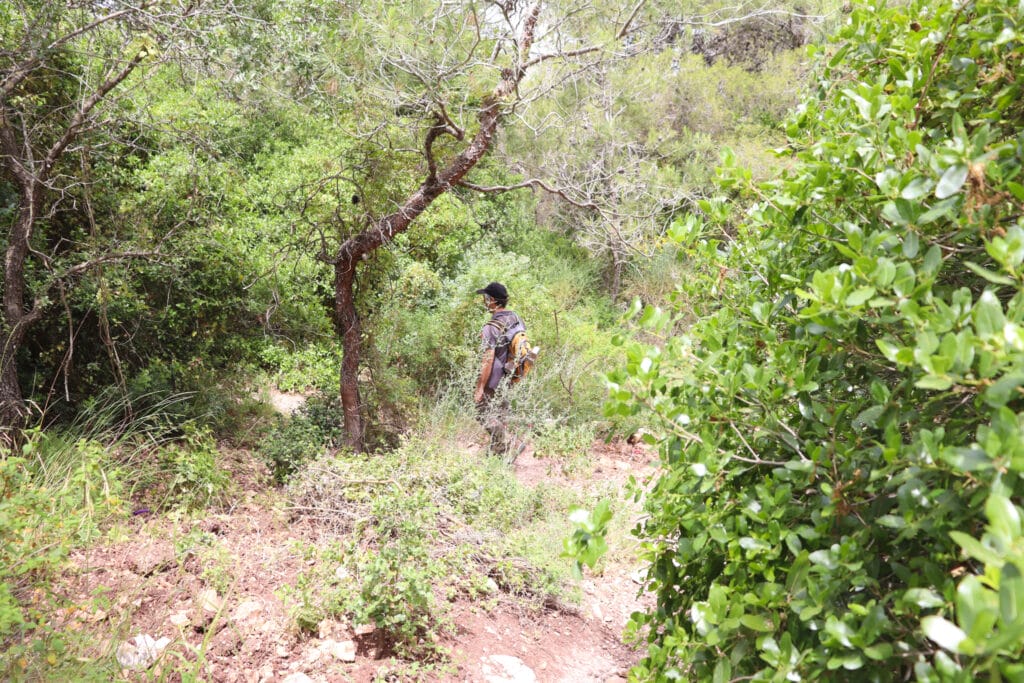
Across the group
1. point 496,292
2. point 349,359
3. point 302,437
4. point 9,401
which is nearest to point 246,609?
point 302,437

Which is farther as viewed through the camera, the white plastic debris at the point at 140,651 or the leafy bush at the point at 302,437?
the leafy bush at the point at 302,437

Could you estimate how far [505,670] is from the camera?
347cm

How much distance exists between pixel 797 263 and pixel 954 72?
0.53 m

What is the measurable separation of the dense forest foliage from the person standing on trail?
275 mm

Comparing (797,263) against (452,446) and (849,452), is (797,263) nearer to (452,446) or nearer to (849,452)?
(849,452)

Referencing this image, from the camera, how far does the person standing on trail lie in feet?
20.0

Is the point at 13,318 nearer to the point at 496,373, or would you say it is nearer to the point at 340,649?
the point at 340,649

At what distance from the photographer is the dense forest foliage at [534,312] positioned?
1160 mm

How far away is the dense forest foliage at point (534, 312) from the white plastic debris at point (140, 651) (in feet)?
1.02

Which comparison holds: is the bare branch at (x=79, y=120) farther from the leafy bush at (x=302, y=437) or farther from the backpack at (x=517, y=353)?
the backpack at (x=517, y=353)

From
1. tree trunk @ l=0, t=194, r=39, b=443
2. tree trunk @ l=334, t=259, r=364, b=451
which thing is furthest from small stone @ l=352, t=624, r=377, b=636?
tree trunk @ l=0, t=194, r=39, b=443

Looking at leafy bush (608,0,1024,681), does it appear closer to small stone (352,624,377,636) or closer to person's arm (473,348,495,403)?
small stone (352,624,377,636)

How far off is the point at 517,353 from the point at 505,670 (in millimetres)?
3090

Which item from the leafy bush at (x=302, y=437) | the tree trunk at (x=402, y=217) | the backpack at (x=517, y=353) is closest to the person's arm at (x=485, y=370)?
the backpack at (x=517, y=353)
